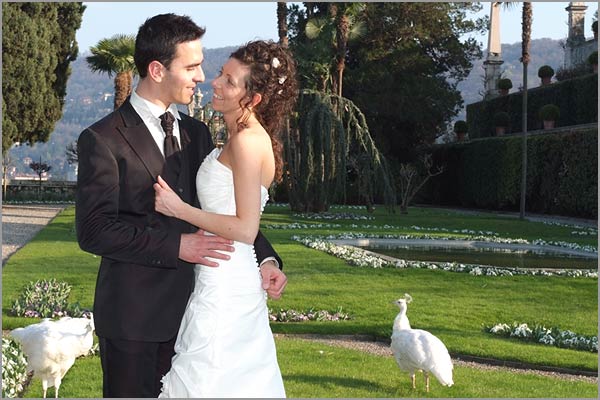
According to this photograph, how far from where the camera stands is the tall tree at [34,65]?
27.3 metres

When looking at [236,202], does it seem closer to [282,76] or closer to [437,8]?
[282,76]

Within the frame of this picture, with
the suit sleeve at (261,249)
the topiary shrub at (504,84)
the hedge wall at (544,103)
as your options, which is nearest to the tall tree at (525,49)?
the hedge wall at (544,103)

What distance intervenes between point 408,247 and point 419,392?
11595 mm

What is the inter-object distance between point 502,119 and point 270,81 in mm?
34662

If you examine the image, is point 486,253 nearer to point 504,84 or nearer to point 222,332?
point 222,332

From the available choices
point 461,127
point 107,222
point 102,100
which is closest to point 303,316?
point 107,222

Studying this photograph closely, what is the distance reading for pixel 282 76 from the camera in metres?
3.11

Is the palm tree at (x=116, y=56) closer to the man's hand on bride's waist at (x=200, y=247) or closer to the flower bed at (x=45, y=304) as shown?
the flower bed at (x=45, y=304)

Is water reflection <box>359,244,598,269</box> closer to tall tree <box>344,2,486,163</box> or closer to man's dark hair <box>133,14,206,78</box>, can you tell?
man's dark hair <box>133,14,206,78</box>

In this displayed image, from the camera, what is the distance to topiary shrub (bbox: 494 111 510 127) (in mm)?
36562

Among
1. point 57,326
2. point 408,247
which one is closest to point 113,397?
point 57,326

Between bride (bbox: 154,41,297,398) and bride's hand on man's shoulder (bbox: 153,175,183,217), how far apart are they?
0.12 metres

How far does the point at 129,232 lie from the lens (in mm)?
2832

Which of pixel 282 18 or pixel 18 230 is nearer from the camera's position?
pixel 18 230
